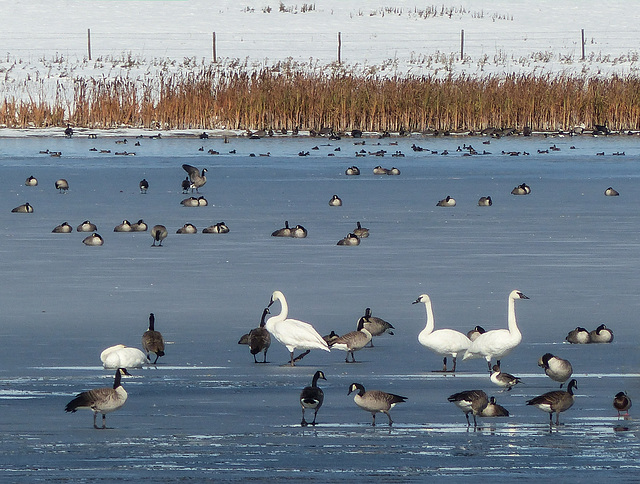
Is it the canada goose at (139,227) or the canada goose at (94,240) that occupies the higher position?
the canada goose at (139,227)

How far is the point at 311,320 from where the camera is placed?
37.3 feet

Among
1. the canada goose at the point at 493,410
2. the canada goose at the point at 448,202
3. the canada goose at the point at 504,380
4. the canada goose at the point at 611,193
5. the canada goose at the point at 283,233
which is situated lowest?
the canada goose at the point at 493,410

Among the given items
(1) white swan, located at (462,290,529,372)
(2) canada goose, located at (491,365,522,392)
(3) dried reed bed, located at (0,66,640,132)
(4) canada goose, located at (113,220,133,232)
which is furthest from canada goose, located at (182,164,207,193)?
(2) canada goose, located at (491,365,522,392)

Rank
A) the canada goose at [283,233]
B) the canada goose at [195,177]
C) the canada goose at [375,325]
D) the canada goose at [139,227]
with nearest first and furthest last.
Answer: the canada goose at [375,325] < the canada goose at [283,233] < the canada goose at [139,227] < the canada goose at [195,177]

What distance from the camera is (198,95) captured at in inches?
1593

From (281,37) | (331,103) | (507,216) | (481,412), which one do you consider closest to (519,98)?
(331,103)

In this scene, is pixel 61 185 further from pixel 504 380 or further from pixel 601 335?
pixel 504 380

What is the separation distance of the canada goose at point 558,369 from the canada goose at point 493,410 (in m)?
0.77

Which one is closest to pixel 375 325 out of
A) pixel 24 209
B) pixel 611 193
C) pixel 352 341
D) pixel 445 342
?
pixel 352 341

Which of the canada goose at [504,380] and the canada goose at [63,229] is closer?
the canada goose at [504,380]

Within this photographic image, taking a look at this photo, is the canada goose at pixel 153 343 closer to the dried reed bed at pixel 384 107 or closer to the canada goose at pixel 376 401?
the canada goose at pixel 376 401

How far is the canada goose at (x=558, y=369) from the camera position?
8.72m

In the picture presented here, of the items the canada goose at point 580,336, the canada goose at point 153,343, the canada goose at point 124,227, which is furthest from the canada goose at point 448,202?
the canada goose at point 153,343

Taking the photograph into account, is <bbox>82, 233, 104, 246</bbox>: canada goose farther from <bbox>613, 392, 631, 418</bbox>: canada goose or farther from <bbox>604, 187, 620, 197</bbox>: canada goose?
<bbox>613, 392, 631, 418</bbox>: canada goose
